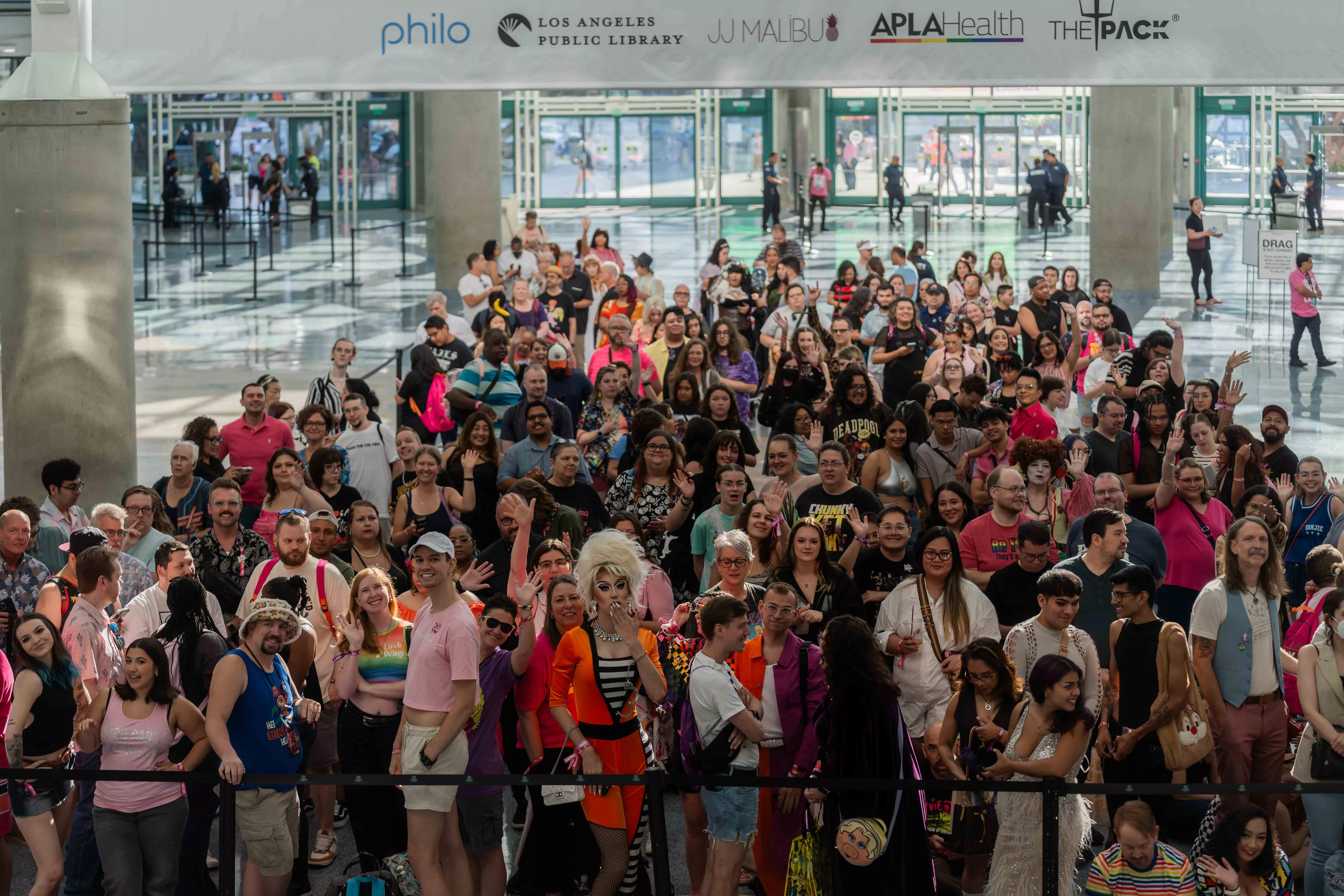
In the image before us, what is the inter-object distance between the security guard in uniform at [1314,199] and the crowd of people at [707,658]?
98.0 ft

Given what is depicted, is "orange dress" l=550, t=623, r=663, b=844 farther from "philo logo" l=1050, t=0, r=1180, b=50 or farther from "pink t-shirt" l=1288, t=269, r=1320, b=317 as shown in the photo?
"pink t-shirt" l=1288, t=269, r=1320, b=317

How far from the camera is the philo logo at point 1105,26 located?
10.2 metres

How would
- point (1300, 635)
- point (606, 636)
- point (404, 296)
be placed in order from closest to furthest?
1. point (606, 636)
2. point (1300, 635)
3. point (404, 296)

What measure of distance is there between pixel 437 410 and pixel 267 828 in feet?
21.1

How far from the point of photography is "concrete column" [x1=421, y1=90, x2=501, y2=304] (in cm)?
2809

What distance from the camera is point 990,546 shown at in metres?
8.41

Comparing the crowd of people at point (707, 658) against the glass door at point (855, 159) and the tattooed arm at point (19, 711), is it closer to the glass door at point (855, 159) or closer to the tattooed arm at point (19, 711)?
the tattooed arm at point (19, 711)

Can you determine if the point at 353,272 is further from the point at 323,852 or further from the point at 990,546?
the point at 323,852

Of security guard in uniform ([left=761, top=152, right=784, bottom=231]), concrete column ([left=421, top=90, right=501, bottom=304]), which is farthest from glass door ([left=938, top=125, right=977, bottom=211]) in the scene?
concrete column ([left=421, top=90, right=501, bottom=304])

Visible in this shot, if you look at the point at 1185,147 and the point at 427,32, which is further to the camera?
the point at 1185,147

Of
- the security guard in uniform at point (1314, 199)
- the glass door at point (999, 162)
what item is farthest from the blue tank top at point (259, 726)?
the glass door at point (999, 162)

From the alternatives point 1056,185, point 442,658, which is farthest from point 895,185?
point 442,658

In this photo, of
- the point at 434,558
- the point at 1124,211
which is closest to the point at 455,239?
the point at 1124,211

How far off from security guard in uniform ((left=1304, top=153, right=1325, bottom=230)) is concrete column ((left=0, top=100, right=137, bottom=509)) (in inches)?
1262
